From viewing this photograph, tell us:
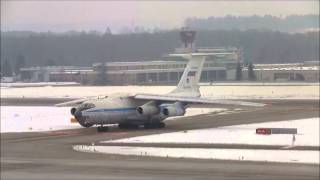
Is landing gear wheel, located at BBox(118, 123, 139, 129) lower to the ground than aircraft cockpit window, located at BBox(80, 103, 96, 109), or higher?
lower

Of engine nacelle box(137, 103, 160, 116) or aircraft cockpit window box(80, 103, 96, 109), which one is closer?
aircraft cockpit window box(80, 103, 96, 109)

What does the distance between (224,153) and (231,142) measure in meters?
4.13

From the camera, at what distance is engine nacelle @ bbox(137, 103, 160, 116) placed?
116 ft

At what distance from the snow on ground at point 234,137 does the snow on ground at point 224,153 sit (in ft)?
9.86

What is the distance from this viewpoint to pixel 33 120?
4259 cm

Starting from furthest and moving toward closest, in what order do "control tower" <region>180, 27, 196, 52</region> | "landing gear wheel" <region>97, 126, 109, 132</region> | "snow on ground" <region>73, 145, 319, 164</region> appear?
"control tower" <region>180, 27, 196, 52</region> < "landing gear wheel" <region>97, 126, 109, 132</region> < "snow on ground" <region>73, 145, 319, 164</region>

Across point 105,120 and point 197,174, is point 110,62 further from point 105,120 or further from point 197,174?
point 197,174

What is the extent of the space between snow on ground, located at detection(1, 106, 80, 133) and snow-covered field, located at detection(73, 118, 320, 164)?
30.5 feet

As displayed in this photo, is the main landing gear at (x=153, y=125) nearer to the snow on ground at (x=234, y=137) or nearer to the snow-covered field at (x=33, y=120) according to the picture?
the snow on ground at (x=234, y=137)

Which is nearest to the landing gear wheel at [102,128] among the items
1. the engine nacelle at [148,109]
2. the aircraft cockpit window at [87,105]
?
the aircraft cockpit window at [87,105]

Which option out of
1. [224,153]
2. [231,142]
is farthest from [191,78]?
[224,153]

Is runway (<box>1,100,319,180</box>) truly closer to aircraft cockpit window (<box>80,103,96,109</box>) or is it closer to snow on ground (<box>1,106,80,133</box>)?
aircraft cockpit window (<box>80,103,96,109</box>)

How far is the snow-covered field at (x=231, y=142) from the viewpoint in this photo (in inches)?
789

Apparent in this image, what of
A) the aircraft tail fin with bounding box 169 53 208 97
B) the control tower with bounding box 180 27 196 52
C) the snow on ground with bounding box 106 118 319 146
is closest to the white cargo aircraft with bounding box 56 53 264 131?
the aircraft tail fin with bounding box 169 53 208 97
